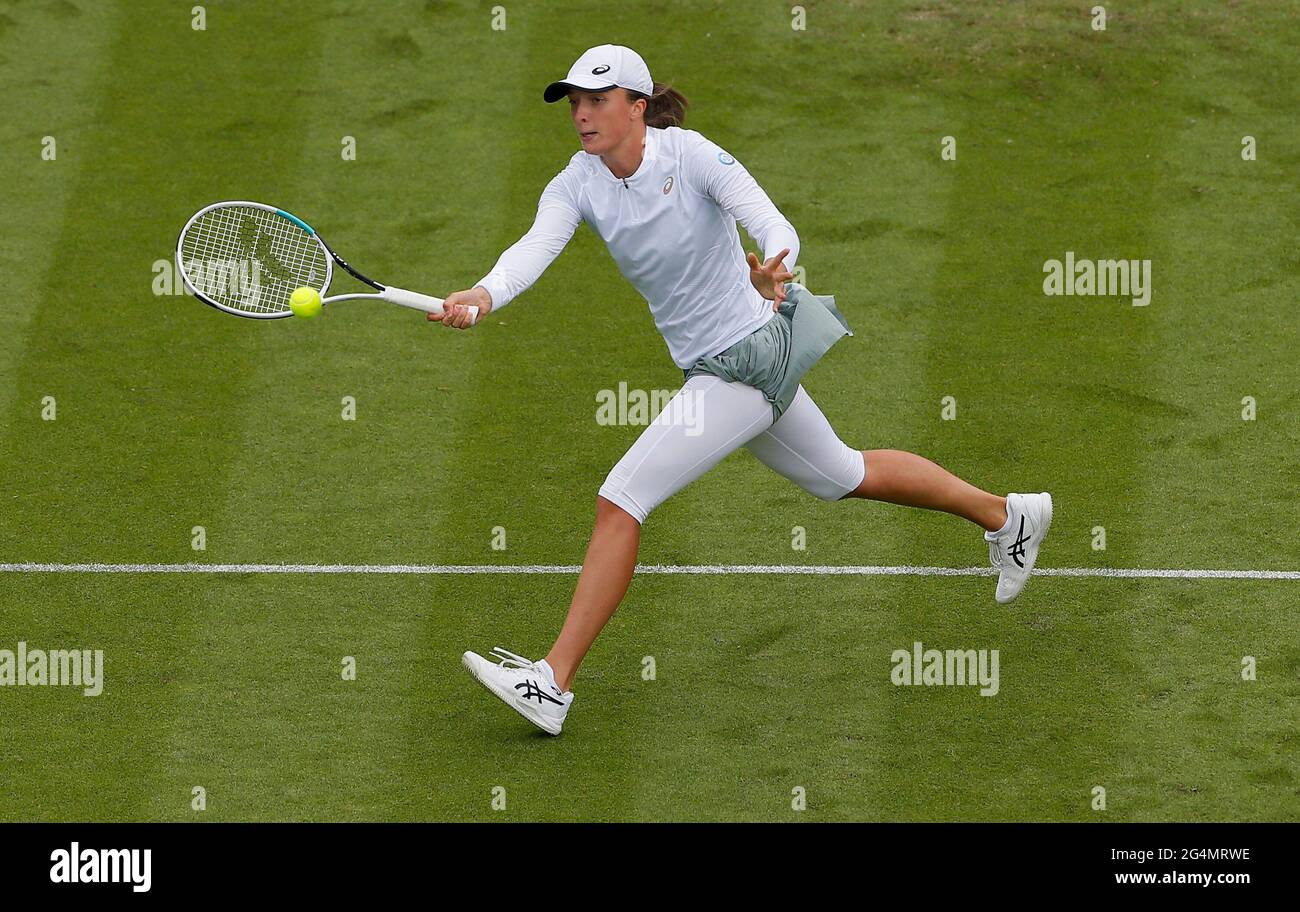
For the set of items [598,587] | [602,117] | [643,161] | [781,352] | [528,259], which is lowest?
[598,587]

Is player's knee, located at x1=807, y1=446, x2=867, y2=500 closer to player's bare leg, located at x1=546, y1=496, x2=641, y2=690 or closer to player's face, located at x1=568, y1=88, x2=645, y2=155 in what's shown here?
player's bare leg, located at x1=546, y1=496, x2=641, y2=690

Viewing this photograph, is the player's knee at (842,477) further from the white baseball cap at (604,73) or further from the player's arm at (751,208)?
the white baseball cap at (604,73)

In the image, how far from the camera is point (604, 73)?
763 centimetres

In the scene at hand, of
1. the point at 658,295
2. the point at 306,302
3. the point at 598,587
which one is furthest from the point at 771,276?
the point at 306,302

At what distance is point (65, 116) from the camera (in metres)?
12.8

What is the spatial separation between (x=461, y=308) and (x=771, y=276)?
1.06 meters

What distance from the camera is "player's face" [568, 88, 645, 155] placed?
766 cm

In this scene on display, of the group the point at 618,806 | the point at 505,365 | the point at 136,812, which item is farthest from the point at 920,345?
the point at 136,812

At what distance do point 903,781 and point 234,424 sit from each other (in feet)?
13.7

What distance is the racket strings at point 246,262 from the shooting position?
Answer: 8.16 meters

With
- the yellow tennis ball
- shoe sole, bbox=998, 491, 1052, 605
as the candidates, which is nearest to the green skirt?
shoe sole, bbox=998, 491, 1052, 605

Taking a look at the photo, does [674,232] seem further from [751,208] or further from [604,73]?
Result: [604,73]

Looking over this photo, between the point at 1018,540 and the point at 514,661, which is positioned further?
the point at 1018,540

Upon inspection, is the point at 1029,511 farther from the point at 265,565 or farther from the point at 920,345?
the point at 265,565
